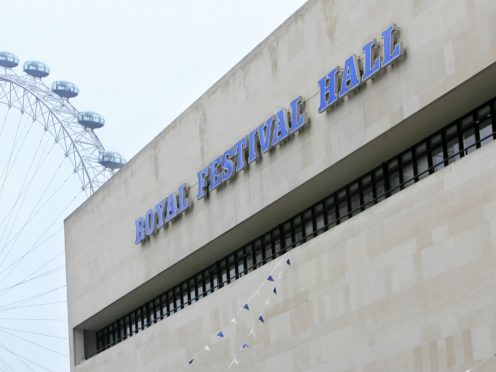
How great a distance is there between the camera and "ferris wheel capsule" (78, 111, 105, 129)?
91.3 m

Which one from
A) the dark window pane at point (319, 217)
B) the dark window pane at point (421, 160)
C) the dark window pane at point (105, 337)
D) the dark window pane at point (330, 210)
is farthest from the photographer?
the dark window pane at point (105, 337)

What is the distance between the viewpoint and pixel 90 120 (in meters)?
92.6

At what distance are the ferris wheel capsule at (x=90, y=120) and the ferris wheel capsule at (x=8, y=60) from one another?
6373 mm

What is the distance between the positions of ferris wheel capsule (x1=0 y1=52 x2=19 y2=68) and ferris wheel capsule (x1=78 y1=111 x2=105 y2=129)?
6.37m

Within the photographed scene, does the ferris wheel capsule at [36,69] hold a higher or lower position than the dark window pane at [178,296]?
higher

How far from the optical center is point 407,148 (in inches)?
1688

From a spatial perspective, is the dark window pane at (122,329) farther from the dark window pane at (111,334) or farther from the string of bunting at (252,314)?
the string of bunting at (252,314)

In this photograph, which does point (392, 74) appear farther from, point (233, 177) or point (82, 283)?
point (82, 283)

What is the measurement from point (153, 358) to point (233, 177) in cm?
1076

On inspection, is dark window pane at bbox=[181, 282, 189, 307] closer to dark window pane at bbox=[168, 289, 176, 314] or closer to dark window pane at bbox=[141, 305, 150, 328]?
dark window pane at bbox=[168, 289, 176, 314]

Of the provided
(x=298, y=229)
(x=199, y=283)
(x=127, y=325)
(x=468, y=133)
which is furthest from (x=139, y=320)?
(x=468, y=133)

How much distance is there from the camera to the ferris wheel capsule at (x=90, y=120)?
Result: 91.3m

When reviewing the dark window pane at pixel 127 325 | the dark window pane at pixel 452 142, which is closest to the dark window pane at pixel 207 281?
the dark window pane at pixel 127 325

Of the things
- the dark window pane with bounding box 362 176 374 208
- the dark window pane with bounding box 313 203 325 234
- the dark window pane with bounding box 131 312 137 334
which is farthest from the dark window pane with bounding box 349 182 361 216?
the dark window pane with bounding box 131 312 137 334
